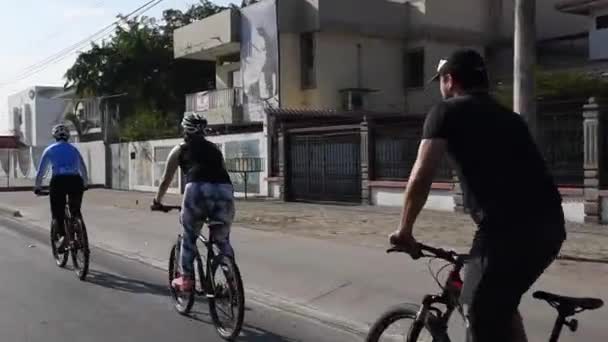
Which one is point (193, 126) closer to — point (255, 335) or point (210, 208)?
point (210, 208)

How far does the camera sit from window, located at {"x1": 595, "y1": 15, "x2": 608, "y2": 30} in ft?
86.6

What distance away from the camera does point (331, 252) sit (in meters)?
10.8

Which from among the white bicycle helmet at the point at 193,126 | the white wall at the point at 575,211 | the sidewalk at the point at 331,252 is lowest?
the sidewalk at the point at 331,252

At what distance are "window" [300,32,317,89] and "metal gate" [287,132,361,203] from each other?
5602mm

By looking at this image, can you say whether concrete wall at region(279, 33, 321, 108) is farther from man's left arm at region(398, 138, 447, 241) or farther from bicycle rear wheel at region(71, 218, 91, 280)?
man's left arm at region(398, 138, 447, 241)

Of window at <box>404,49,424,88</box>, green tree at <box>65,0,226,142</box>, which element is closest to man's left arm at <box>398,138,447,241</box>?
window at <box>404,49,424,88</box>

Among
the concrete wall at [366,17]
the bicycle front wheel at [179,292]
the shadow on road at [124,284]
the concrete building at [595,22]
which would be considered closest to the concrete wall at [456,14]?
the concrete wall at [366,17]

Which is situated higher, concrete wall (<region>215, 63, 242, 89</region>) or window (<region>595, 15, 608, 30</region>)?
window (<region>595, 15, 608, 30</region>)

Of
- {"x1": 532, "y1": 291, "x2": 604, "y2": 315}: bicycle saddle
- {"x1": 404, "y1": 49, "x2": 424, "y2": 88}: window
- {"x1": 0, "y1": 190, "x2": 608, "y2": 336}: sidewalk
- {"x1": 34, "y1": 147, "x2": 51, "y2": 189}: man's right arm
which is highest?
{"x1": 404, "y1": 49, "x2": 424, "y2": 88}: window

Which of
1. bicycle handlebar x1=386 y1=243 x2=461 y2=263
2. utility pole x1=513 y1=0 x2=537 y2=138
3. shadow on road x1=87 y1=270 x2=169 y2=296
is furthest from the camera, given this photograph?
utility pole x1=513 y1=0 x2=537 y2=138

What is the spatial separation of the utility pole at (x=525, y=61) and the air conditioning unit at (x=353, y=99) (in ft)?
60.1

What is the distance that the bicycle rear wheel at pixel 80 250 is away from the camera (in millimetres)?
9562

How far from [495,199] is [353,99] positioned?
24590mm

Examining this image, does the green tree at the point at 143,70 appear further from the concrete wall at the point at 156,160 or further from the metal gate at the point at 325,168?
the metal gate at the point at 325,168
